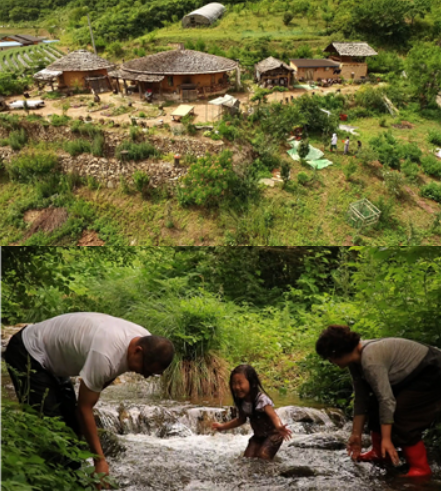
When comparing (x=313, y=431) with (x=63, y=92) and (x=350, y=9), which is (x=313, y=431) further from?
(x=63, y=92)

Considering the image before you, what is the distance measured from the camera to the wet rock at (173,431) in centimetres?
263

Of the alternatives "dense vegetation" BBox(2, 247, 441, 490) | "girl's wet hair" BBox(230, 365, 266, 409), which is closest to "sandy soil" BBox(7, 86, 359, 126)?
"dense vegetation" BBox(2, 247, 441, 490)

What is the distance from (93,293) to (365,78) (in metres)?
9.82

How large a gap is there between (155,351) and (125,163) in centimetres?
945

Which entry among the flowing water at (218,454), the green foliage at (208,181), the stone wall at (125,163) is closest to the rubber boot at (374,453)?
the flowing water at (218,454)

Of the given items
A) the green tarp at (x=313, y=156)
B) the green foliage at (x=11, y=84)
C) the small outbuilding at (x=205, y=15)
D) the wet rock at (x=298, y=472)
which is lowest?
the green tarp at (x=313, y=156)

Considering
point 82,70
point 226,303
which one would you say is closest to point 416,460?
point 226,303

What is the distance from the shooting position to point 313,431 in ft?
8.63

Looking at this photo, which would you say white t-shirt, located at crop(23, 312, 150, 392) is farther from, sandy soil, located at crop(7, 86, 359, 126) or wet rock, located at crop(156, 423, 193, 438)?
sandy soil, located at crop(7, 86, 359, 126)

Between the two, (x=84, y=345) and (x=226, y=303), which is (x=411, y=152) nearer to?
(x=226, y=303)

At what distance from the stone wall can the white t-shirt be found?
27.8 feet

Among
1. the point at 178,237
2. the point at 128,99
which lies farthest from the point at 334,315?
the point at 128,99

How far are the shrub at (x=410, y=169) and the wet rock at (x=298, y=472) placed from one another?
898 cm

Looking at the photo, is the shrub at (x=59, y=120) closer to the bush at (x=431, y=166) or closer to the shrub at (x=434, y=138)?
the bush at (x=431, y=166)
